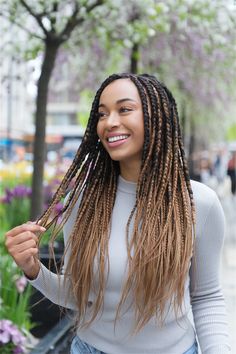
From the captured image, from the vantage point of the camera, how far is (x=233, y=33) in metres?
8.27

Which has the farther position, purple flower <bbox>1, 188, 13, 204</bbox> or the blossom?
purple flower <bbox>1, 188, 13, 204</bbox>

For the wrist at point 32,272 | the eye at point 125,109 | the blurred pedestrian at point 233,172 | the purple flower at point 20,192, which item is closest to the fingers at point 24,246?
the wrist at point 32,272

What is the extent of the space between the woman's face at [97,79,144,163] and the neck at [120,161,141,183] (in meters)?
0.04

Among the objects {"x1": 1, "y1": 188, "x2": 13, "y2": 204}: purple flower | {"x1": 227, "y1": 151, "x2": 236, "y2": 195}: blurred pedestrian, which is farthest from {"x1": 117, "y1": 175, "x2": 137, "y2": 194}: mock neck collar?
{"x1": 227, "y1": 151, "x2": 236, "y2": 195}: blurred pedestrian

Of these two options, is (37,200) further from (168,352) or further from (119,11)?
(168,352)

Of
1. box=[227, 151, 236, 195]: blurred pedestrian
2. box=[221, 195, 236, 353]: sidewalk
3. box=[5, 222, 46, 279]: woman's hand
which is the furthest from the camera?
box=[227, 151, 236, 195]: blurred pedestrian

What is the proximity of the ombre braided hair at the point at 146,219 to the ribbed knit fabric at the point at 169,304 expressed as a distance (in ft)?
0.08

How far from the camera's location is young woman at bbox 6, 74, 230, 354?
172 centimetres

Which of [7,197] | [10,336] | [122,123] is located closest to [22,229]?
[122,123]

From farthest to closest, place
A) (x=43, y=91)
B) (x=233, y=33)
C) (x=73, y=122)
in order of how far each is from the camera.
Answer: (x=73, y=122), (x=233, y=33), (x=43, y=91)

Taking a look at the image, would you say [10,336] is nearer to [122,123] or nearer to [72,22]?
[122,123]

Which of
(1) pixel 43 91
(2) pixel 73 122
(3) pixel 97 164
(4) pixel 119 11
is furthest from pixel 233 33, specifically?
(2) pixel 73 122

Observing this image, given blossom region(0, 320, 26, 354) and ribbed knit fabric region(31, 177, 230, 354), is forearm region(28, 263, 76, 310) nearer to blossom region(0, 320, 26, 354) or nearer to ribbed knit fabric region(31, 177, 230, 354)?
ribbed knit fabric region(31, 177, 230, 354)

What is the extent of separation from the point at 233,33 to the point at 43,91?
10.3 feet
